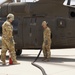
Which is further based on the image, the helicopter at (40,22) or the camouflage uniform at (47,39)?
the helicopter at (40,22)

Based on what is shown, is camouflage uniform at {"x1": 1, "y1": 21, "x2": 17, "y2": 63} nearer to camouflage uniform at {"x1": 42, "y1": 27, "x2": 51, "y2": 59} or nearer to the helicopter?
camouflage uniform at {"x1": 42, "y1": 27, "x2": 51, "y2": 59}

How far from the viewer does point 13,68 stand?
9.94 m

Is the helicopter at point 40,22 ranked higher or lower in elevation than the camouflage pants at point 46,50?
higher

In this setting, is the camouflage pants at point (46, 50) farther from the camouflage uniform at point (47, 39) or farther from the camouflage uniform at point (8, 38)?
the camouflage uniform at point (8, 38)

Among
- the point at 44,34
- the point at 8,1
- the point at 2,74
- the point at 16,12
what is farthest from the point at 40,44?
the point at 2,74

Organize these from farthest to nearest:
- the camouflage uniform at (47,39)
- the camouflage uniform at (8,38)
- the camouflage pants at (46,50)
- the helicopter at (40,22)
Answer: the helicopter at (40,22) < the camouflage pants at (46,50) < the camouflage uniform at (47,39) < the camouflage uniform at (8,38)

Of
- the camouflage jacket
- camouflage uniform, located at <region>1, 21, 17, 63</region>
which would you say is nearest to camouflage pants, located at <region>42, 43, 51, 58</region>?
the camouflage jacket

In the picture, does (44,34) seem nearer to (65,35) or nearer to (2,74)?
(65,35)

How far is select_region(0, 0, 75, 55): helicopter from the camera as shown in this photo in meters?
12.5

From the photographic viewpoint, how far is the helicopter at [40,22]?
12469 mm

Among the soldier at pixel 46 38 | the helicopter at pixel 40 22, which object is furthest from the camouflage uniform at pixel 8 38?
the helicopter at pixel 40 22

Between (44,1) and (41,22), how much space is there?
90 centimetres

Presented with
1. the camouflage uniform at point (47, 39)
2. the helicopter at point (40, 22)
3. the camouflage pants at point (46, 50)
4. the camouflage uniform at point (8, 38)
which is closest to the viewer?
the camouflage uniform at point (8, 38)

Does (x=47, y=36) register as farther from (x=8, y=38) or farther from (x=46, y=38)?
(x=8, y=38)
